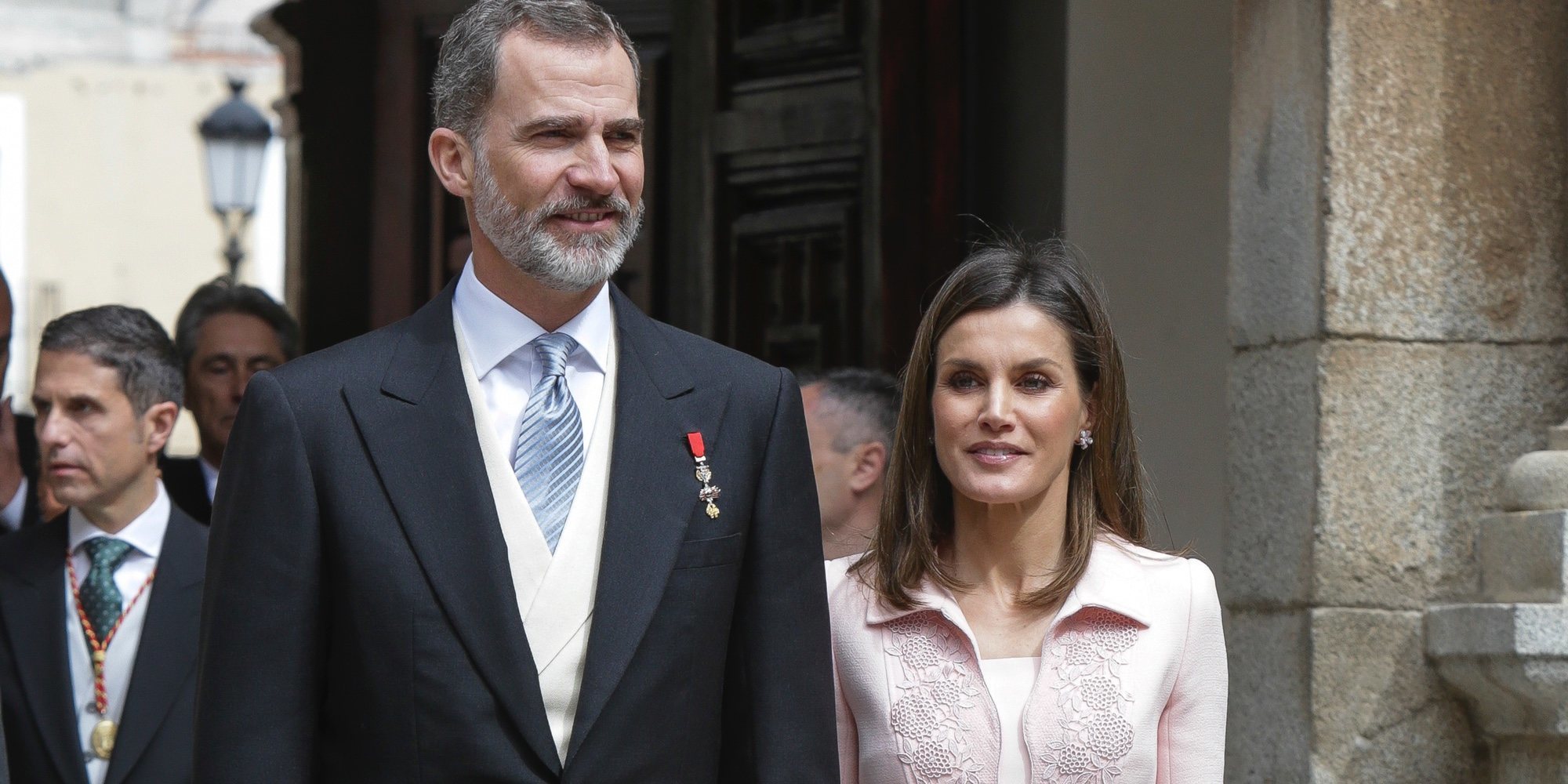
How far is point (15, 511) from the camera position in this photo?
4953mm

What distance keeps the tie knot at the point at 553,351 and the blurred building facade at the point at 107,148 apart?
2868 cm

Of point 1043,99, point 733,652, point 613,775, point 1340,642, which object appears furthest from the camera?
point 1043,99

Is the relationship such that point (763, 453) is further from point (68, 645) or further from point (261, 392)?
point (68, 645)

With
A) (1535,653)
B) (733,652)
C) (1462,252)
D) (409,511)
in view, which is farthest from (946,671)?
(1462,252)

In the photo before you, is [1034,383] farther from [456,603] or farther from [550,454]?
[456,603]

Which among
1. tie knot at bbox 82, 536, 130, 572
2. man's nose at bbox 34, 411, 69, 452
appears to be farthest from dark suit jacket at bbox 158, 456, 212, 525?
tie knot at bbox 82, 536, 130, 572

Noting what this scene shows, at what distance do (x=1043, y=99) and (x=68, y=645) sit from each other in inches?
111

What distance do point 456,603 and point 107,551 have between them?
1671 millimetres

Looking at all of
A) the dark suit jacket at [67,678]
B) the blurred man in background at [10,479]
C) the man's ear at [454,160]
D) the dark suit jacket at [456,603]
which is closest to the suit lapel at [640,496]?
the dark suit jacket at [456,603]

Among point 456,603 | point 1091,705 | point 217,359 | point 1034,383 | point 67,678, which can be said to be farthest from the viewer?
point 217,359

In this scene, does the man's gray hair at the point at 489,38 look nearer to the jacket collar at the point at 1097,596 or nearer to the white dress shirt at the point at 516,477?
the white dress shirt at the point at 516,477

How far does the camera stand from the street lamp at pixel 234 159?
35.4 feet

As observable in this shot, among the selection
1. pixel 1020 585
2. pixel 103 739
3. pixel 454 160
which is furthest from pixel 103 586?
pixel 1020 585

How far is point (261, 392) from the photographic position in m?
2.64
